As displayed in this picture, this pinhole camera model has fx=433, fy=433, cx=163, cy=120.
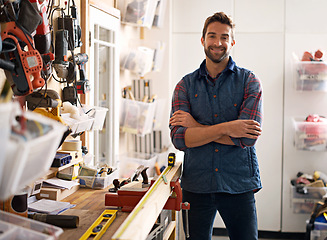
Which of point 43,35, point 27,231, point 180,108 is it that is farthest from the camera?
point 180,108

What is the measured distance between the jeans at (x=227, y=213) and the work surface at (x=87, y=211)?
480mm

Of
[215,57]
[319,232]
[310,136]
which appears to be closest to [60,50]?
[215,57]

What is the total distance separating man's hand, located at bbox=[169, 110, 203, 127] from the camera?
2.32 meters

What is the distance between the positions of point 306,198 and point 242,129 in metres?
2.33

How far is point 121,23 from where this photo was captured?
3.87m

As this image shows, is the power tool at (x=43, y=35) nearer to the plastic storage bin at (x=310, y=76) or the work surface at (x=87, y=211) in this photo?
the work surface at (x=87, y=211)

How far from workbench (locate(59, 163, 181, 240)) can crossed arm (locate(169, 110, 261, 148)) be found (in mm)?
204

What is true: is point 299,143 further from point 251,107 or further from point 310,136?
point 251,107

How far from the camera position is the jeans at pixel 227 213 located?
7.48 ft

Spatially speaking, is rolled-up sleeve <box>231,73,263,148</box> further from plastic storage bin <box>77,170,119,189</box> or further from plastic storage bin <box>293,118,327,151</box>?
plastic storage bin <box>293,118,327,151</box>

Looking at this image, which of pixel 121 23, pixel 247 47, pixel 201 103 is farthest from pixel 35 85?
pixel 247 47

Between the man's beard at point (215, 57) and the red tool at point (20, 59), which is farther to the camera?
the man's beard at point (215, 57)

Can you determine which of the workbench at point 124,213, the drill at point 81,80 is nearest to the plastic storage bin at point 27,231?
the workbench at point 124,213

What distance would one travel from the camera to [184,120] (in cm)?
232
